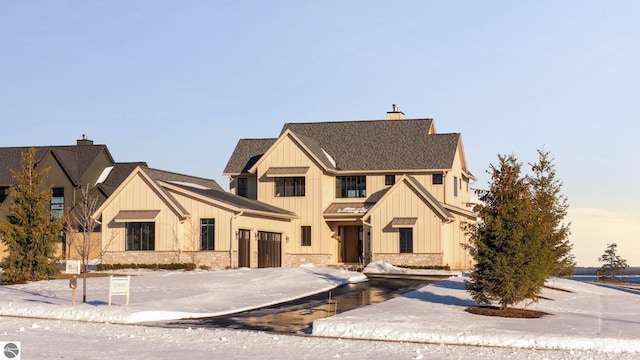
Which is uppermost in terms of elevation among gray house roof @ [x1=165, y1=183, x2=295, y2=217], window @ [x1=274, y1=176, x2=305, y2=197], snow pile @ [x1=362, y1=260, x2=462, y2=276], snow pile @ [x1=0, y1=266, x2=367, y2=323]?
window @ [x1=274, y1=176, x2=305, y2=197]

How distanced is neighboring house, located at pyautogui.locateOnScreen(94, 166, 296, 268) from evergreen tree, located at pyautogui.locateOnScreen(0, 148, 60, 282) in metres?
7.32

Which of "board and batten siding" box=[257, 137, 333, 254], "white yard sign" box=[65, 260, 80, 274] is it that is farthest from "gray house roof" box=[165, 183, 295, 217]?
"white yard sign" box=[65, 260, 80, 274]

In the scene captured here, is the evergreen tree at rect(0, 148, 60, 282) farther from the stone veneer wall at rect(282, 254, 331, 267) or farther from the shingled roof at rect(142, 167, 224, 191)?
the stone veneer wall at rect(282, 254, 331, 267)

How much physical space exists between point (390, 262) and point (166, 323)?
87.8ft

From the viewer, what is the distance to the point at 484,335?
21188 mm

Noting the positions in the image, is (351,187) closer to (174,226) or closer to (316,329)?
(174,226)

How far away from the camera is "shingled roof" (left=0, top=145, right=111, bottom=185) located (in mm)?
62469

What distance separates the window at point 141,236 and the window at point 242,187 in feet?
39.8

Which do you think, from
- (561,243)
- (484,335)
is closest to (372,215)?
(561,243)

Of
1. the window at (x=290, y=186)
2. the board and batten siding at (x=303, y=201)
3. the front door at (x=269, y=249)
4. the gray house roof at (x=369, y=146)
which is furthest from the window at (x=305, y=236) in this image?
the gray house roof at (x=369, y=146)

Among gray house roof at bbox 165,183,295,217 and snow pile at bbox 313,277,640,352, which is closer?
snow pile at bbox 313,277,640,352

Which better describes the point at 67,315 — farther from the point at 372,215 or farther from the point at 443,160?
the point at 443,160

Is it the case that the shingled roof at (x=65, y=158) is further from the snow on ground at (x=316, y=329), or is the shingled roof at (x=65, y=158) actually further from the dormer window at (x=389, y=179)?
the snow on ground at (x=316, y=329)

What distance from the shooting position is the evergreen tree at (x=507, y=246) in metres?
27.4
